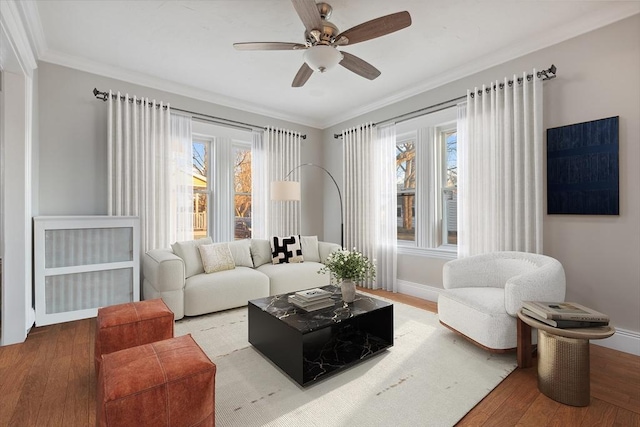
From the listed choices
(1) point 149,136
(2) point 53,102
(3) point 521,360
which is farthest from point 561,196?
(2) point 53,102

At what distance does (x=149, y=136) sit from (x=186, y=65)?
996 mm

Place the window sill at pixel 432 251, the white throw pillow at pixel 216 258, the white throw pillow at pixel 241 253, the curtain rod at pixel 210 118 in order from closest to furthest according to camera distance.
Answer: the curtain rod at pixel 210 118, the white throw pillow at pixel 216 258, the window sill at pixel 432 251, the white throw pillow at pixel 241 253

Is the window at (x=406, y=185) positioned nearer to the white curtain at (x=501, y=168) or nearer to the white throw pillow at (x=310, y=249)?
the white curtain at (x=501, y=168)

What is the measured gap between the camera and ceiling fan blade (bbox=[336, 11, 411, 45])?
2038 mm

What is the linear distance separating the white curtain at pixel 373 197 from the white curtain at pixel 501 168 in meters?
1.08

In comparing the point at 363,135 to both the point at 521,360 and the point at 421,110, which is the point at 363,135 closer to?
the point at 421,110

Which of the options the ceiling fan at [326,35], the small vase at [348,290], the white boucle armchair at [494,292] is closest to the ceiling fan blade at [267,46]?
the ceiling fan at [326,35]

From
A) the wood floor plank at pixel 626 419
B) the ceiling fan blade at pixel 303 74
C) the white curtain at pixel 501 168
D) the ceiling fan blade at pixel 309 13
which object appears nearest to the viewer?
the wood floor plank at pixel 626 419

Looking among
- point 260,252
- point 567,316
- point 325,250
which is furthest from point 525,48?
point 260,252

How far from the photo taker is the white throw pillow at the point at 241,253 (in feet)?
13.4

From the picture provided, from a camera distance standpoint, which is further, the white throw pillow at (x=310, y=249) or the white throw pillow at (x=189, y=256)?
the white throw pillow at (x=310, y=249)

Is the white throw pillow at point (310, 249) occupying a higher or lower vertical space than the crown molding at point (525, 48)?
lower

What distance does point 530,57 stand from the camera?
306 centimetres

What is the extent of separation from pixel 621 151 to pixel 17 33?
198 inches
